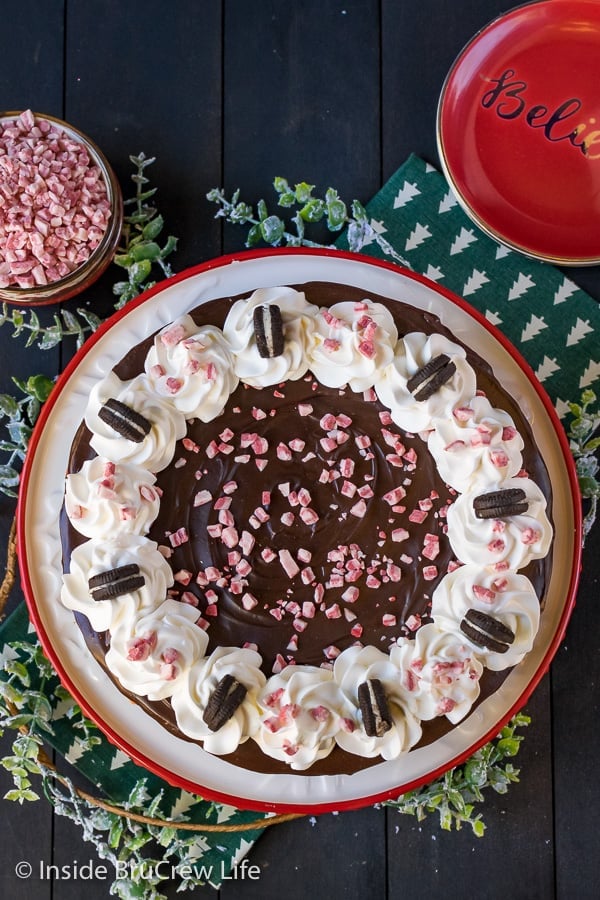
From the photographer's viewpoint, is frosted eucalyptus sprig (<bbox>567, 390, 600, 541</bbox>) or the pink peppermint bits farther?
frosted eucalyptus sprig (<bbox>567, 390, 600, 541</bbox>)

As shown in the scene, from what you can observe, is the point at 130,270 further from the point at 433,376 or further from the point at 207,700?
the point at 207,700

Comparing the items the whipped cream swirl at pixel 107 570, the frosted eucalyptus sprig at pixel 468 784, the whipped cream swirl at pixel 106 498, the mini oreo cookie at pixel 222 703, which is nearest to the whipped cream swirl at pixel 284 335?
the whipped cream swirl at pixel 106 498

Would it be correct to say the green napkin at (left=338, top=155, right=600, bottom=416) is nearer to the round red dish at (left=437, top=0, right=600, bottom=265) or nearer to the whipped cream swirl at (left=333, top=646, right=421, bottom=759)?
Answer: the round red dish at (left=437, top=0, right=600, bottom=265)

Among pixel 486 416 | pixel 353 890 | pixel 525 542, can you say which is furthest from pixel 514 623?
pixel 353 890

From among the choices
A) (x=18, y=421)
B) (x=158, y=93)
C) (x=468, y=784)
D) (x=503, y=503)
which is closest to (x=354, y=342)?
(x=503, y=503)

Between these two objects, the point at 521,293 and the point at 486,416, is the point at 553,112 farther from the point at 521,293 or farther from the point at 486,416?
the point at 486,416

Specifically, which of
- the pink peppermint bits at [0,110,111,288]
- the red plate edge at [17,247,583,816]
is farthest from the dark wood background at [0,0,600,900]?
the red plate edge at [17,247,583,816]

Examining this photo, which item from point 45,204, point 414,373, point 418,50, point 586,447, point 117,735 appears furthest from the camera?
point 418,50

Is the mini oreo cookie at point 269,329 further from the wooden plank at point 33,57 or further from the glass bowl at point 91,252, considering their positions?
the wooden plank at point 33,57
